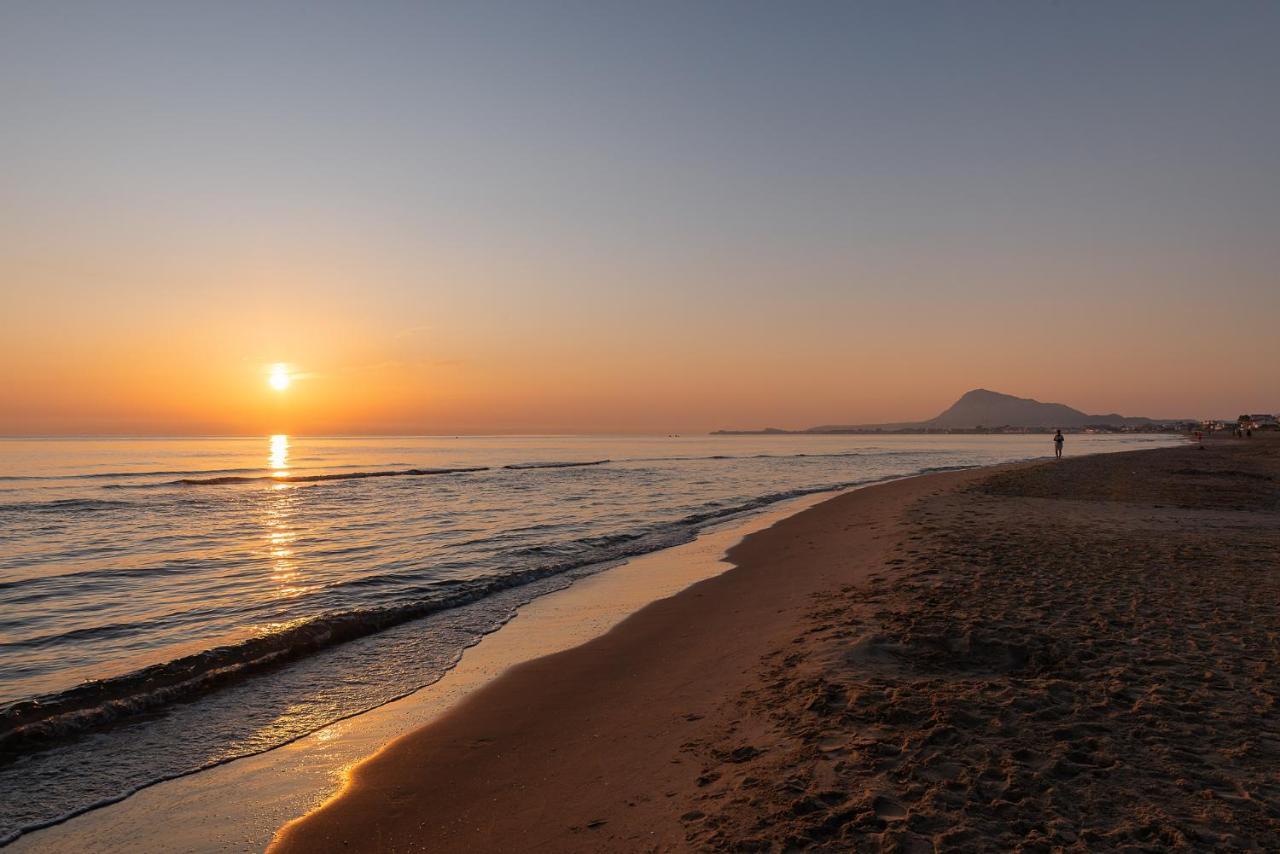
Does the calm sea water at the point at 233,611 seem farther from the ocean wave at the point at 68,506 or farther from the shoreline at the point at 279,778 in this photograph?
the ocean wave at the point at 68,506

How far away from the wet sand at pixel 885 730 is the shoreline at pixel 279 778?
→ 15.1 inches

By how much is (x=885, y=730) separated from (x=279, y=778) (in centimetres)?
545

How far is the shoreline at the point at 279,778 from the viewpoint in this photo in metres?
5.27

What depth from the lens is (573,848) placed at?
4531 millimetres

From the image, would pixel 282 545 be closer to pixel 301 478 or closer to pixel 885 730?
pixel 885 730

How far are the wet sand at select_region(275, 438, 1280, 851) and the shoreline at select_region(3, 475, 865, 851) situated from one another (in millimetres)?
384

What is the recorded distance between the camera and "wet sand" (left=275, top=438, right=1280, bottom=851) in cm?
440

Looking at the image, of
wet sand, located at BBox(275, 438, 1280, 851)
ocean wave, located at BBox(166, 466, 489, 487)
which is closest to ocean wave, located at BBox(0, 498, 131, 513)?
ocean wave, located at BBox(166, 466, 489, 487)

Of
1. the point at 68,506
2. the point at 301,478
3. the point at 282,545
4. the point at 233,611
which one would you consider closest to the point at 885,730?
the point at 233,611

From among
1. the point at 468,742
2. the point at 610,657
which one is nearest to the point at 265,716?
the point at 468,742

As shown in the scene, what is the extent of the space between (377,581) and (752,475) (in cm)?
4174

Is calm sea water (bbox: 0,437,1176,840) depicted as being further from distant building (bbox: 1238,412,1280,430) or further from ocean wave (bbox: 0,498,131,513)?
distant building (bbox: 1238,412,1280,430)

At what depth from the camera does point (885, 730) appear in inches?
224

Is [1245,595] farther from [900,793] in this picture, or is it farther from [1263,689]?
[900,793]
